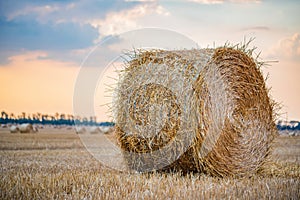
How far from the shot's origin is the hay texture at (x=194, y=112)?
6758 mm

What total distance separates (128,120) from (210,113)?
4.39 feet

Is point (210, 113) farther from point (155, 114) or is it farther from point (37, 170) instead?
point (37, 170)

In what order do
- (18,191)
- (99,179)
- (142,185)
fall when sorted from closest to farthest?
(18,191) < (142,185) < (99,179)

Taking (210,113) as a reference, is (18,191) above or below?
below

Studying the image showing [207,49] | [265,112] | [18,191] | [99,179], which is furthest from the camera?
[265,112]

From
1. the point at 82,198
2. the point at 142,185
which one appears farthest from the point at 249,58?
the point at 82,198

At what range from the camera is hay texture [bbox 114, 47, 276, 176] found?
676 cm

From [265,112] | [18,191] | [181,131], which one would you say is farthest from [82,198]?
[265,112]

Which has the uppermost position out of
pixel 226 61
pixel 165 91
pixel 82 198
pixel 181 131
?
pixel 226 61

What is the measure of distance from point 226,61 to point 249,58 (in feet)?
2.03

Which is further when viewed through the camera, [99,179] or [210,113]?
[210,113]

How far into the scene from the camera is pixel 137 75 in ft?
23.9

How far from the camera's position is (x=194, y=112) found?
6688 mm

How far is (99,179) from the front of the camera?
6.36 metres
